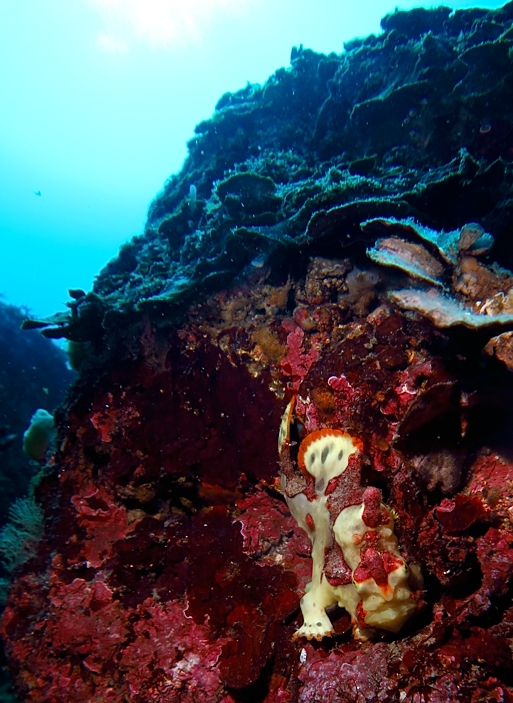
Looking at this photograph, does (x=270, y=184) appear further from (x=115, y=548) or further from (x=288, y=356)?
(x=115, y=548)

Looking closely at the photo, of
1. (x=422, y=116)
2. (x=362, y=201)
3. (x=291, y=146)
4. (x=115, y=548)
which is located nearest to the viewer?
(x=115, y=548)

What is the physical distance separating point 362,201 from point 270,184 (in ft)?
6.18

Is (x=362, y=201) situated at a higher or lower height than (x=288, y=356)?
higher

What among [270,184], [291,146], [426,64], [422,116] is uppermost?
[291,146]

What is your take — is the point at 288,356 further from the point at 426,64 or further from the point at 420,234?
the point at 426,64

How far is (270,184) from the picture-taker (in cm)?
525

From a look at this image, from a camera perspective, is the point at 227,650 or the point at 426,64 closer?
the point at 227,650

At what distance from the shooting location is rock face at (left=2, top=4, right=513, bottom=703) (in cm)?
208

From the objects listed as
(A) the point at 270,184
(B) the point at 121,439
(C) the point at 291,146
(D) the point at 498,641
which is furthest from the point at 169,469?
(C) the point at 291,146

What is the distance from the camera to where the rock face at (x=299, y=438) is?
208 cm

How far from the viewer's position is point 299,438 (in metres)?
3.13

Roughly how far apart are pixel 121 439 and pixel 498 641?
3405 mm

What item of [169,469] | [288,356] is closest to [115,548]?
[169,469]

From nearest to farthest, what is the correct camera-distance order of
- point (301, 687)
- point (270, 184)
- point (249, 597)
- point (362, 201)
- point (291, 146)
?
point (301, 687), point (249, 597), point (362, 201), point (270, 184), point (291, 146)
